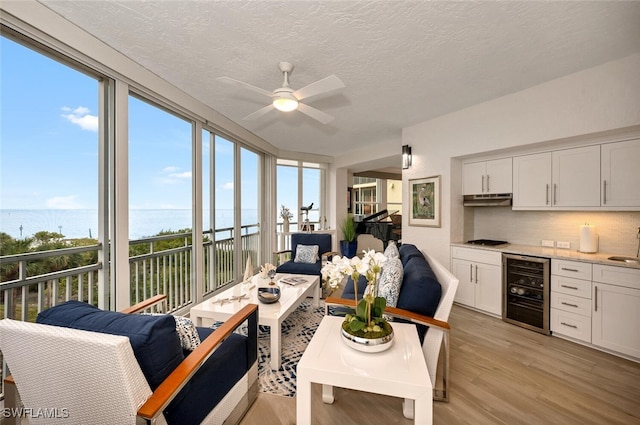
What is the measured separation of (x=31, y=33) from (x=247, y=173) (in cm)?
315

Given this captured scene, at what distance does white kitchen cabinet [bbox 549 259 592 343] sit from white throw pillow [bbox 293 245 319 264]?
9.49ft

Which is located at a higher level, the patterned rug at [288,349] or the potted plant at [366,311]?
the potted plant at [366,311]

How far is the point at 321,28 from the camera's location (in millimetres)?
1955

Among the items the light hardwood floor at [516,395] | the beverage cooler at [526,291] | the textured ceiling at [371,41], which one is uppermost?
the textured ceiling at [371,41]

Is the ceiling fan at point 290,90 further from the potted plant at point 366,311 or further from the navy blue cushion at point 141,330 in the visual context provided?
the navy blue cushion at point 141,330

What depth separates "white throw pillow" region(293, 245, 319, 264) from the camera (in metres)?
4.18

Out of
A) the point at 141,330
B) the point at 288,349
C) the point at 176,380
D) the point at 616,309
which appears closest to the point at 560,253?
the point at 616,309

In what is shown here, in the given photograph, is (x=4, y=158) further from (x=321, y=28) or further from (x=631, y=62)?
(x=631, y=62)

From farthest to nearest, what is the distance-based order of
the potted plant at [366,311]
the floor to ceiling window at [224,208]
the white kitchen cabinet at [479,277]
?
the floor to ceiling window at [224,208]
the white kitchen cabinet at [479,277]
the potted plant at [366,311]

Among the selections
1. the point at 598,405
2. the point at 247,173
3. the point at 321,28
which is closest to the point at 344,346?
the point at 598,405

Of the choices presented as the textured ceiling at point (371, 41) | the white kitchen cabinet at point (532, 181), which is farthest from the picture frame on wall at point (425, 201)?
the textured ceiling at point (371, 41)

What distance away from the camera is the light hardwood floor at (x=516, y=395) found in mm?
1677

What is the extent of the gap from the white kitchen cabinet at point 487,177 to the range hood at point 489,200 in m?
0.05

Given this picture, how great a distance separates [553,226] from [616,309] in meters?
1.13
